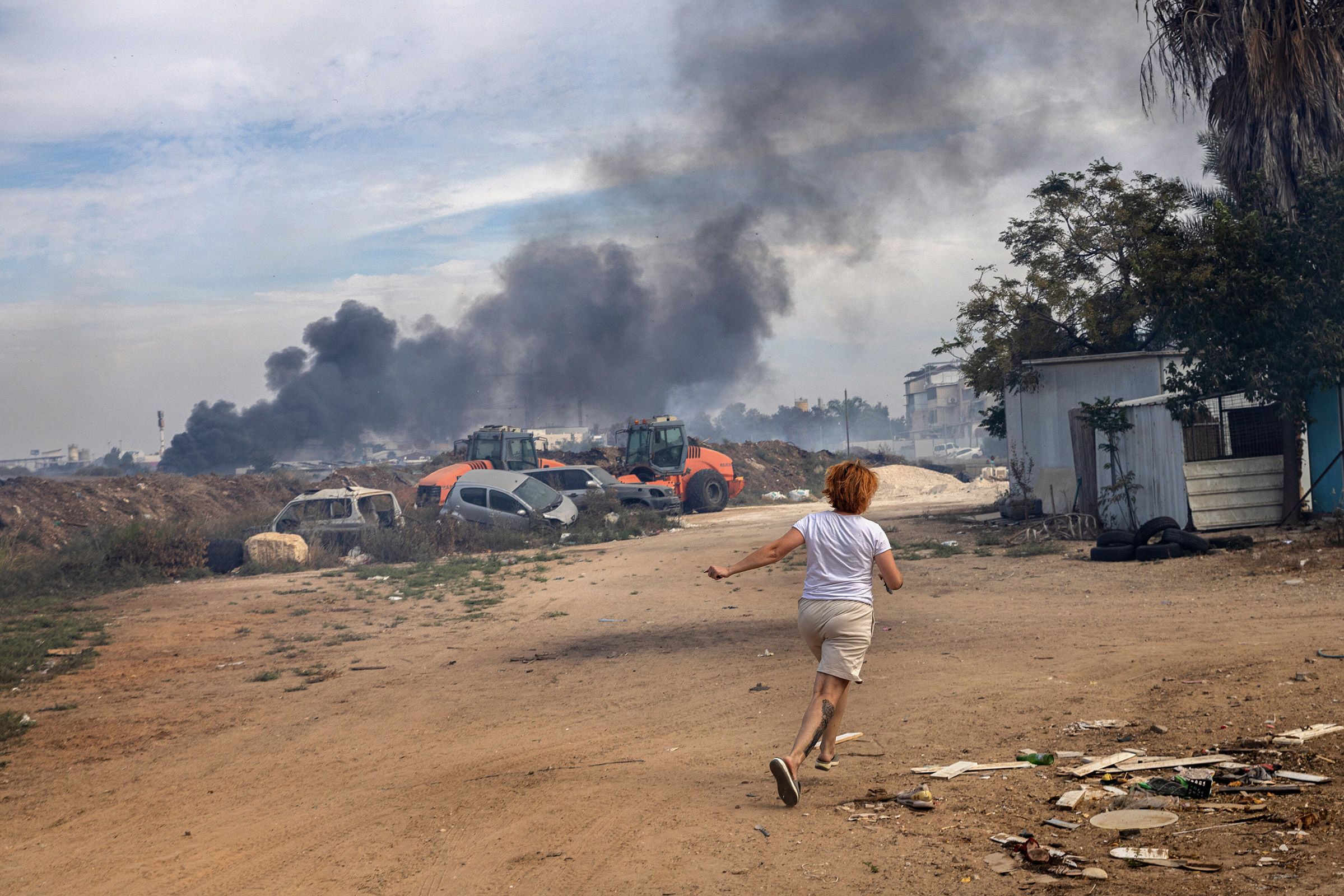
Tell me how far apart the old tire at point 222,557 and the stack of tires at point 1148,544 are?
14.2 metres

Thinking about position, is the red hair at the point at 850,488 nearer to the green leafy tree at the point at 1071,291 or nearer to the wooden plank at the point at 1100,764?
the wooden plank at the point at 1100,764

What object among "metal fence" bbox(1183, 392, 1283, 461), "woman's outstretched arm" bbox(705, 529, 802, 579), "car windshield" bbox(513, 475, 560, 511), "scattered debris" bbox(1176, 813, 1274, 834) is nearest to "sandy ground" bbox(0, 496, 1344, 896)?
"scattered debris" bbox(1176, 813, 1274, 834)

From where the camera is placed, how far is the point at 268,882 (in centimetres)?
415

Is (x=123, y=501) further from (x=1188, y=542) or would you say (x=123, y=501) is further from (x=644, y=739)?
(x=644, y=739)

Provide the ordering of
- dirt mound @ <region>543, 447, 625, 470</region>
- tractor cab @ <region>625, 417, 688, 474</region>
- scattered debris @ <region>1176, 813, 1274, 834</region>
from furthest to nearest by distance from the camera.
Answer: dirt mound @ <region>543, 447, 625, 470</region>, tractor cab @ <region>625, 417, 688, 474</region>, scattered debris @ <region>1176, 813, 1274, 834</region>

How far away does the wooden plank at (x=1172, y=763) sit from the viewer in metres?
4.68

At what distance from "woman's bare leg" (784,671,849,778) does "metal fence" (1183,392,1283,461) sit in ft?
40.8

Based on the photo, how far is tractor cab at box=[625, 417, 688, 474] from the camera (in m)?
29.5

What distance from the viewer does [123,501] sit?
100 feet

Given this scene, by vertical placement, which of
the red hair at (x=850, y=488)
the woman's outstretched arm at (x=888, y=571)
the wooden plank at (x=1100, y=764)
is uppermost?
the red hair at (x=850, y=488)

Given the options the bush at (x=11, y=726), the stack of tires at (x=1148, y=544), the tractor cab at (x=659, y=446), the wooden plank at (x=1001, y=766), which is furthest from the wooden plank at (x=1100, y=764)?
the tractor cab at (x=659, y=446)

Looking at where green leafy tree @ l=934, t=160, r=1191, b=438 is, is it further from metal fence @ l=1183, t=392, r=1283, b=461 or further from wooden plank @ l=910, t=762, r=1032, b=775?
wooden plank @ l=910, t=762, r=1032, b=775

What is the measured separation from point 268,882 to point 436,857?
670 mm

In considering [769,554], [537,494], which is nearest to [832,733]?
[769,554]
